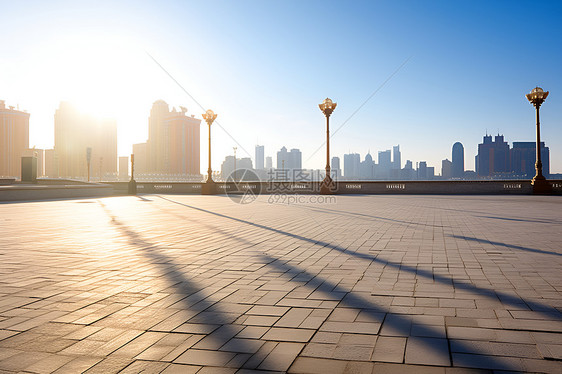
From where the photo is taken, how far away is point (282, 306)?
12.0ft

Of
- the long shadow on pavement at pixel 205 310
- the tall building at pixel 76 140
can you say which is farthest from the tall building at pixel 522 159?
the tall building at pixel 76 140

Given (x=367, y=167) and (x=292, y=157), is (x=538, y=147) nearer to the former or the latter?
(x=292, y=157)

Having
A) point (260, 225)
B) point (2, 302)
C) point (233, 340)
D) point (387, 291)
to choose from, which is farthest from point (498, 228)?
point (2, 302)

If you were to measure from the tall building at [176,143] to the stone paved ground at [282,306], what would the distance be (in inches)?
3286

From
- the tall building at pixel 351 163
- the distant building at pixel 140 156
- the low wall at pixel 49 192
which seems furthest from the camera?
the tall building at pixel 351 163

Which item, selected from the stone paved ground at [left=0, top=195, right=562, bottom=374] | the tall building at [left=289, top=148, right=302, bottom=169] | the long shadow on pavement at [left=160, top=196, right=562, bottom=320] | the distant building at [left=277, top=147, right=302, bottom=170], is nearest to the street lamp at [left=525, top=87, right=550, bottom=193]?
the stone paved ground at [left=0, top=195, right=562, bottom=374]

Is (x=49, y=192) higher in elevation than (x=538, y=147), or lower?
lower

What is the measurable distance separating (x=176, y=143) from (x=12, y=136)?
3499 centimetres

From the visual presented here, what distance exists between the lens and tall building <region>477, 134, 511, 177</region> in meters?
88.9

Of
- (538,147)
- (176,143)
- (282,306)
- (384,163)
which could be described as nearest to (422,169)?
(384,163)

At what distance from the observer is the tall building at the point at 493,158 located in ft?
292

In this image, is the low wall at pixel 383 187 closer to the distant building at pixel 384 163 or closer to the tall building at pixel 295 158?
the tall building at pixel 295 158

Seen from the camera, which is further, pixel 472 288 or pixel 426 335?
pixel 472 288

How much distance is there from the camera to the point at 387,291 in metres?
4.16
